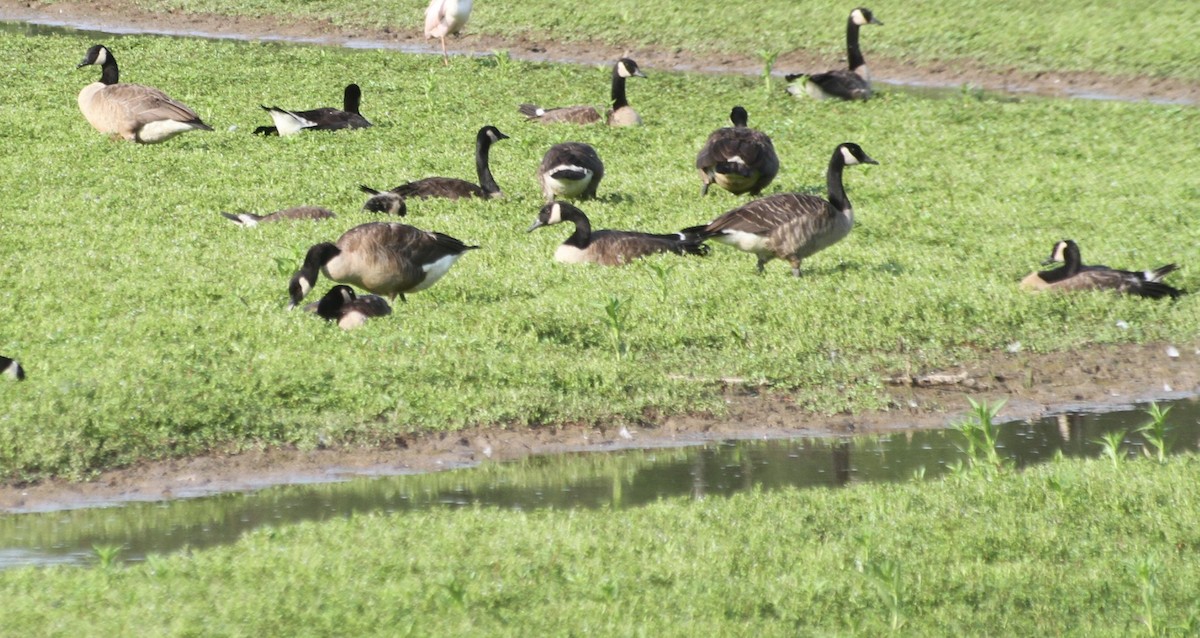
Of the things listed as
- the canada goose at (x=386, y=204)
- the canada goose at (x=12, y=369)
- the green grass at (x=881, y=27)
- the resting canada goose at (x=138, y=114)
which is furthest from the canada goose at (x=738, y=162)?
the green grass at (x=881, y=27)

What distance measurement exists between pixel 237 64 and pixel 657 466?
694 inches

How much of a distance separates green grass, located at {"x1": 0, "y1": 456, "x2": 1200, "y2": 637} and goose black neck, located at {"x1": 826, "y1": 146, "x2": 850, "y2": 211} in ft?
20.4

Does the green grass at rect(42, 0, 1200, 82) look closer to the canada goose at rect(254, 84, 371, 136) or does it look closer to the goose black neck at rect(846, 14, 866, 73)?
the goose black neck at rect(846, 14, 866, 73)

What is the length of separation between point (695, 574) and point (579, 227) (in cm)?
744

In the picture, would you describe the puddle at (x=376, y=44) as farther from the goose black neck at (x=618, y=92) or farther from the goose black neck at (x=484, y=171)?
the goose black neck at (x=484, y=171)

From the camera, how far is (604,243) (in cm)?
1569

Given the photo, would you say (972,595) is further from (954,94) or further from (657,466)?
(954,94)

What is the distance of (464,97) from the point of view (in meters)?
24.9

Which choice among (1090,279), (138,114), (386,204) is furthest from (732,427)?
(138,114)

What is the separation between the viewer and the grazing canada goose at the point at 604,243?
15.6 meters

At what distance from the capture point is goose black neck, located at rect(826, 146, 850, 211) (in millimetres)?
15883

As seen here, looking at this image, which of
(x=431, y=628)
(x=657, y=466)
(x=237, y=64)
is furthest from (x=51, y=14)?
(x=431, y=628)

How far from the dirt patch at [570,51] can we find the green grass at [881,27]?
21 cm

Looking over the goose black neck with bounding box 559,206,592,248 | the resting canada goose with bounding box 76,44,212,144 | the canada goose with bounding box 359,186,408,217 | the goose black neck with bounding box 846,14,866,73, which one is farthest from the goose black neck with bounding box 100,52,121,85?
the goose black neck with bounding box 846,14,866,73
